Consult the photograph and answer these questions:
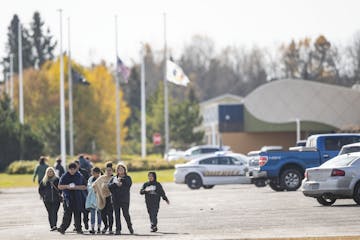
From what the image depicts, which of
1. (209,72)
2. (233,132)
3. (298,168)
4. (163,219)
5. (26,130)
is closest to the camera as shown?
(163,219)

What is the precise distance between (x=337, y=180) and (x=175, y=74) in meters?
45.3

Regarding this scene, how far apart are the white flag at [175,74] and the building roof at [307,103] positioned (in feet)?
94.2

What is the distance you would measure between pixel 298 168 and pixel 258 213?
10.9 m

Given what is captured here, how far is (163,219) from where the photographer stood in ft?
95.6

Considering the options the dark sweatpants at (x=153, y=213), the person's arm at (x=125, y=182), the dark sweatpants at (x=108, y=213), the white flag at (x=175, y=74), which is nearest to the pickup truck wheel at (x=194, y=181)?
the dark sweatpants at (x=108, y=213)

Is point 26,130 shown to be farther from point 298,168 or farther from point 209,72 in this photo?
point 209,72

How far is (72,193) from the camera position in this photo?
26.2m

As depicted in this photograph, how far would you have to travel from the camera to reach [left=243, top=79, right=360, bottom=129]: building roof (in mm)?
101188

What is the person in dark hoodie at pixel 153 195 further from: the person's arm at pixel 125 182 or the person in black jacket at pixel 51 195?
the person in black jacket at pixel 51 195

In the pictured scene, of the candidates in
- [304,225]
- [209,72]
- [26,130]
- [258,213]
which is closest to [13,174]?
[26,130]

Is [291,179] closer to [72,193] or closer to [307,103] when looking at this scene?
[72,193]

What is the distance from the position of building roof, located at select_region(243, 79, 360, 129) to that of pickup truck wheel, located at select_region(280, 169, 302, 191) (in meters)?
60.3

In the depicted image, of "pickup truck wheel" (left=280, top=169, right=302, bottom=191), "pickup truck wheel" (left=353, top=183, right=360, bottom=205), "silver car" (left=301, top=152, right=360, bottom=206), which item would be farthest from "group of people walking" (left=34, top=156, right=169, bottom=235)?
"pickup truck wheel" (left=280, top=169, right=302, bottom=191)

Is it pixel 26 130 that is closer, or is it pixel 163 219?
pixel 163 219
